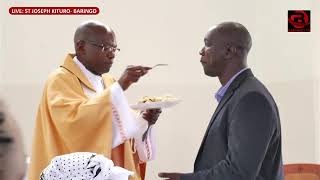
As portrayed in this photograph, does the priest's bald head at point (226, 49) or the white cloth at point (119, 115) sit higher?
the priest's bald head at point (226, 49)

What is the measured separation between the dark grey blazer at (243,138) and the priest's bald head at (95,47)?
0.89 m

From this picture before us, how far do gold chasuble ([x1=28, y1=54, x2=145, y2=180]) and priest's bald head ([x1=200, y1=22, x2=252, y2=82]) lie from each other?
2.09 ft

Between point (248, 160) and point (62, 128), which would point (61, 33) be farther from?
point (248, 160)

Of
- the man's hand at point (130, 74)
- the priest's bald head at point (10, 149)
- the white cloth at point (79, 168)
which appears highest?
the priest's bald head at point (10, 149)

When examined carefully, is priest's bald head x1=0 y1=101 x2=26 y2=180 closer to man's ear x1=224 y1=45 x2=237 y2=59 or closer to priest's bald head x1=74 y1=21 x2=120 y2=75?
man's ear x1=224 y1=45 x2=237 y2=59

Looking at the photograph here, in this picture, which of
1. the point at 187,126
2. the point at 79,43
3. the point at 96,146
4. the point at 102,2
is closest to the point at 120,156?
the point at 96,146

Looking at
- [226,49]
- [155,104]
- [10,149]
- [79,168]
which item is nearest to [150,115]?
[155,104]

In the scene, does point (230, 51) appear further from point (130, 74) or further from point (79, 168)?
point (79, 168)

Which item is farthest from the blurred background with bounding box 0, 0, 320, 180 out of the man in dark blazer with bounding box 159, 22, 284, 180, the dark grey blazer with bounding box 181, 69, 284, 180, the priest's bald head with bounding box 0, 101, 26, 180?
the priest's bald head with bounding box 0, 101, 26, 180

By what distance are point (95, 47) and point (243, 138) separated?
114 centimetres

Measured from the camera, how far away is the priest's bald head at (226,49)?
2051 millimetres

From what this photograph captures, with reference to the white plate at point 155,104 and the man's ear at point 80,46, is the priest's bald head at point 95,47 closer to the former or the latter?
the man's ear at point 80,46

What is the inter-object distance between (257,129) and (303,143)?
94.5 inches

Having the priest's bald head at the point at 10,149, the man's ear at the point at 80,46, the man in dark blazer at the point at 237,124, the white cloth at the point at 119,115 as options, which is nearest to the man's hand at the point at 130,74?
the white cloth at the point at 119,115
